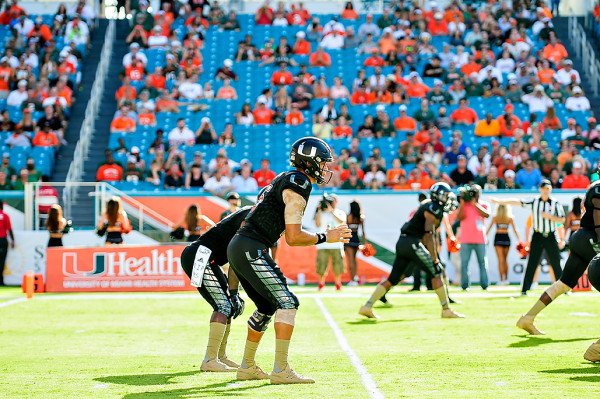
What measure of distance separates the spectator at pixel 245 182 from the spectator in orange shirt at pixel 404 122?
5.26m

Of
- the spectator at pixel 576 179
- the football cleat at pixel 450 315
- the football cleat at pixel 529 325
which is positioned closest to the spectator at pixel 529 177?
the spectator at pixel 576 179

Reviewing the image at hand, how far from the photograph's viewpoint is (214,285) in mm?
Answer: 8594

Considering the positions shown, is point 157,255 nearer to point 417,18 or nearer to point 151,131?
point 151,131

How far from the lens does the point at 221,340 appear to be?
8.66m

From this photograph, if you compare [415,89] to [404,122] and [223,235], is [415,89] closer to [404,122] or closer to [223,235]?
[404,122]

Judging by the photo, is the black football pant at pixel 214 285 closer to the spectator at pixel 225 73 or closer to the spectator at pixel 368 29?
the spectator at pixel 225 73

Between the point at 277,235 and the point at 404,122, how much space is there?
1861cm

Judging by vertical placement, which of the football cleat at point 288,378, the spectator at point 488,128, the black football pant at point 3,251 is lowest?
the black football pant at point 3,251

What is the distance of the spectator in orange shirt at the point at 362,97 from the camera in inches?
1065

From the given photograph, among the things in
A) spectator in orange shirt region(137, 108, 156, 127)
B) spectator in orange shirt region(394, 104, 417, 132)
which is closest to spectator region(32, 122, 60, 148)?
spectator in orange shirt region(137, 108, 156, 127)

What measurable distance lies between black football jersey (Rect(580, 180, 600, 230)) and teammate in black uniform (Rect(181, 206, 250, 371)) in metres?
3.69

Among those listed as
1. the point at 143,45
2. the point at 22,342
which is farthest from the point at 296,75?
the point at 22,342

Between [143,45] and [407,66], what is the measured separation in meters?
8.42

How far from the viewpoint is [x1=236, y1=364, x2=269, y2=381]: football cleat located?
798 cm
